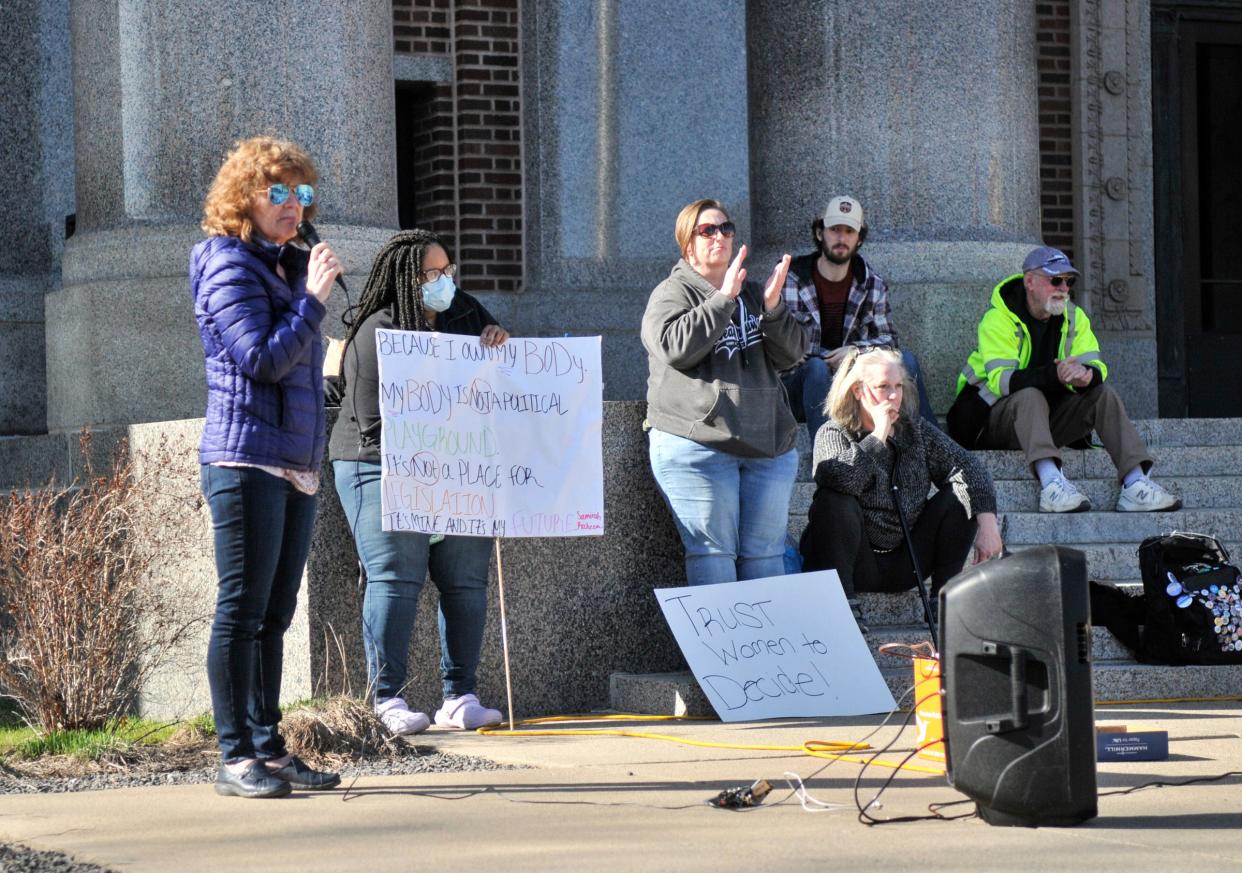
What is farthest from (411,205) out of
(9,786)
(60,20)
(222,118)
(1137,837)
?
(1137,837)

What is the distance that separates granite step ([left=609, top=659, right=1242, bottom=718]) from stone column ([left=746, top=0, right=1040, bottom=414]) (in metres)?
3.62

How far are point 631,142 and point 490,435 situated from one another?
16.8ft

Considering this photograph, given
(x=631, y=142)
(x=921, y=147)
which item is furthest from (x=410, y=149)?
(x=921, y=147)

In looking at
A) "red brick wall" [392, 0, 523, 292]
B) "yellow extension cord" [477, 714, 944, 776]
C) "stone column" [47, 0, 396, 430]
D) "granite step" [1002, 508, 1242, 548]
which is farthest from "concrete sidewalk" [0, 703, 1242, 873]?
"red brick wall" [392, 0, 523, 292]

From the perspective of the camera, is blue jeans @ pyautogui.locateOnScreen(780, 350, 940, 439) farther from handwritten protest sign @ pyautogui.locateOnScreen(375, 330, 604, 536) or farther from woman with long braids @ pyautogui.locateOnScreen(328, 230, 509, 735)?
woman with long braids @ pyautogui.locateOnScreen(328, 230, 509, 735)

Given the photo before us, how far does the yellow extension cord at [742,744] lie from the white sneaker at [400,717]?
0.25m

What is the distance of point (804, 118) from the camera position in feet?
39.8


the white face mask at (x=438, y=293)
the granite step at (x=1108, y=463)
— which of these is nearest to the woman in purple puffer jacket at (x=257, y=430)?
the white face mask at (x=438, y=293)

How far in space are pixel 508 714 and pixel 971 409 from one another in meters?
3.42

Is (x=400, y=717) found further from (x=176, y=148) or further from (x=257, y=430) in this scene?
(x=176, y=148)

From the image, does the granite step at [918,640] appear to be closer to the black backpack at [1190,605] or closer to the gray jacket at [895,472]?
the black backpack at [1190,605]

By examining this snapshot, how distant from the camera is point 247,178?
6.02 metres

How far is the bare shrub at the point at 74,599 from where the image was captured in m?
7.72

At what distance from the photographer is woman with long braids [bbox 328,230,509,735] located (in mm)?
7684
